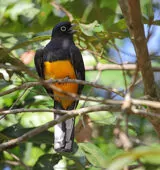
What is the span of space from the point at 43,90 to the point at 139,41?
1.56 meters

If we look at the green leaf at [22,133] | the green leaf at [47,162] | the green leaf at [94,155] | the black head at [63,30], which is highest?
the black head at [63,30]

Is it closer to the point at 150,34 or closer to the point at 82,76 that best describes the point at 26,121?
the point at 82,76

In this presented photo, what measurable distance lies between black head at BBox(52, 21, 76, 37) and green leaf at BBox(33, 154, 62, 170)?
1.52 meters

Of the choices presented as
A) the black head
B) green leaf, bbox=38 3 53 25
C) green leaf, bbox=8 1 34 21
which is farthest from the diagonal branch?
green leaf, bbox=8 1 34 21

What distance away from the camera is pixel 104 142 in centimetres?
557

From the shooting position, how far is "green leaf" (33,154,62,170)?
4.05 meters

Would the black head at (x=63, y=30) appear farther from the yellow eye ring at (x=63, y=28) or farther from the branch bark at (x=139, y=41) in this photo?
the branch bark at (x=139, y=41)

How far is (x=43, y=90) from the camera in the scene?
4.51 m

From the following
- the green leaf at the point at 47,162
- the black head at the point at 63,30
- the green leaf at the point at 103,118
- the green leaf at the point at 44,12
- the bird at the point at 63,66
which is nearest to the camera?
the green leaf at the point at 47,162

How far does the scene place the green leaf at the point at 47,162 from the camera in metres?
4.05

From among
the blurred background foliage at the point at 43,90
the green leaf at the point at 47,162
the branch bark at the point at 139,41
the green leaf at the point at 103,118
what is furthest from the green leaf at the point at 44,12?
the branch bark at the point at 139,41

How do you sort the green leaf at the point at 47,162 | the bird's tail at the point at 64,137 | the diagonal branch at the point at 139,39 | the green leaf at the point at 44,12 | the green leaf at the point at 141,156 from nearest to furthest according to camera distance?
the green leaf at the point at 141,156, the diagonal branch at the point at 139,39, the green leaf at the point at 47,162, the bird's tail at the point at 64,137, the green leaf at the point at 44,12

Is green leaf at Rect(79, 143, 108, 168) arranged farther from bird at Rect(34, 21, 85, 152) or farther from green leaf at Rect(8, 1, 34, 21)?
green leaf at Rect(8, 1, 34, 21)

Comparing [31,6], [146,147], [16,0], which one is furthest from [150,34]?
[16,0]
